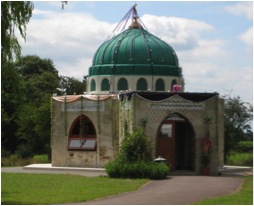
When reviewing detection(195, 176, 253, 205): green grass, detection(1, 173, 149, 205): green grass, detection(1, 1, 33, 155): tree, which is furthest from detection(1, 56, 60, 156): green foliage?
detection(195, 176, 253, 205): green grass

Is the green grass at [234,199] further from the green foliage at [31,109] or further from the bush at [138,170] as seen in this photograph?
the green foliage at [31,109]

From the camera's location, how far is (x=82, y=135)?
115 ft

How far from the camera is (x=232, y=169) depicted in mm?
33344

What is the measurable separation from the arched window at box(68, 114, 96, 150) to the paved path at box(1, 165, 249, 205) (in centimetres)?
768

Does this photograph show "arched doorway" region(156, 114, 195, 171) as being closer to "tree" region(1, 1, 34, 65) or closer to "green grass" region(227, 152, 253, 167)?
"green grass" region(227, 152, 253, 167)

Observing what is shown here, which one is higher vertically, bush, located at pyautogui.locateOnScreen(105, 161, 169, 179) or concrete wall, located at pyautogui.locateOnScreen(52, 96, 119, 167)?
concrete wall, located at pyautogui.locateOnScreen(52, 96, 119, 167)

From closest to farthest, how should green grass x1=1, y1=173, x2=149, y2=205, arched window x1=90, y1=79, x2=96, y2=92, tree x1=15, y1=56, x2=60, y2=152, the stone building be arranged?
green grass x1=1, y1=173, x2=149, y2=205 → the stone building → arched window x1=90, y1=79, x2=96, y2=92 → tree x1=15, y1=56, x2=60, y2=152

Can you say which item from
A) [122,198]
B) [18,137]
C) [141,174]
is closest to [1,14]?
[122,198]

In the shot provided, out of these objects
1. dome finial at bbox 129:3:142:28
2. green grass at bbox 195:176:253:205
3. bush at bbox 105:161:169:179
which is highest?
dome finial at bbox 129:3:142:28

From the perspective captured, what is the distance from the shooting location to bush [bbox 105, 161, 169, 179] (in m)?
27.2

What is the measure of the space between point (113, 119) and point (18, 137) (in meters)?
22.4

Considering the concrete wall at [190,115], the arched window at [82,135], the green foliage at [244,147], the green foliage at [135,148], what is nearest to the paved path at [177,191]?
the green foliage at [135,148]

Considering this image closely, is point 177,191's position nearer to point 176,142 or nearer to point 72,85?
point 176,142

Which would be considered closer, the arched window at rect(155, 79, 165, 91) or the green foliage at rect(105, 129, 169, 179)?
the green foliage at rect(105, 129, 169, 179)
